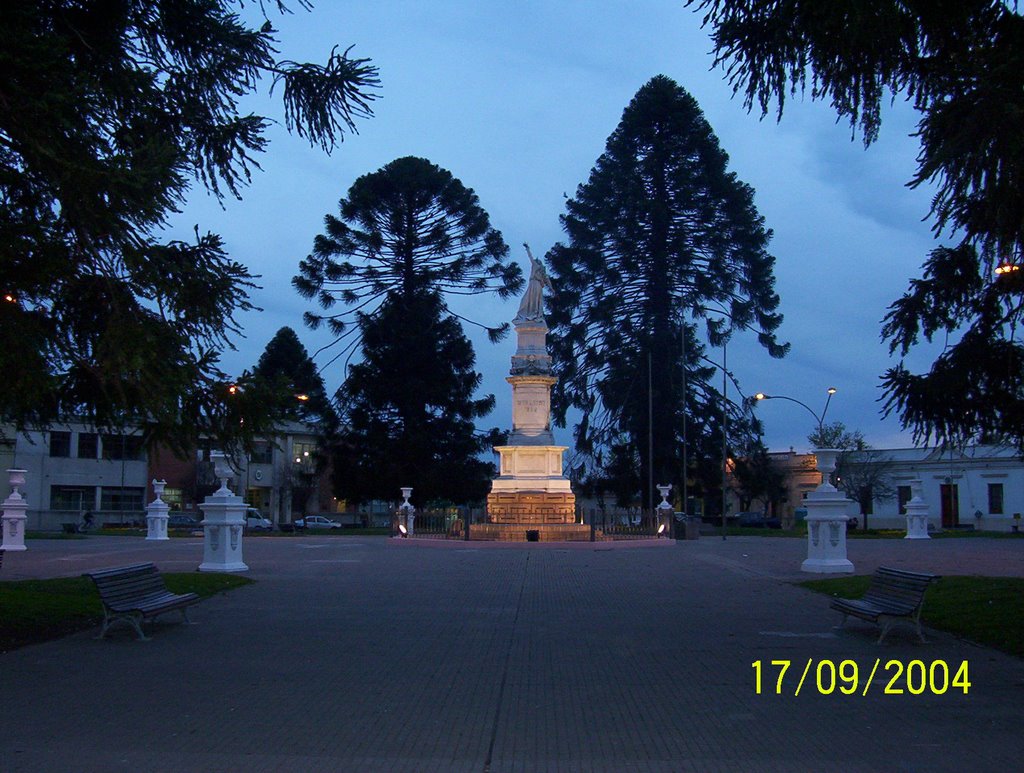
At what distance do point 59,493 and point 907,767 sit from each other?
64.6 metres

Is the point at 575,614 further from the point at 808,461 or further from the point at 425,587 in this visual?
the point at 808,461

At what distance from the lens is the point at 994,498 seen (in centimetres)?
6656

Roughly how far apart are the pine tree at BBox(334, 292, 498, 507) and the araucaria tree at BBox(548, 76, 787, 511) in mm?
5904

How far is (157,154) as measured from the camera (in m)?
11.0

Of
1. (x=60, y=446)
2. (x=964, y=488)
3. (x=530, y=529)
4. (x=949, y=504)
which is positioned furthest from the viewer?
(x=949, y=504)

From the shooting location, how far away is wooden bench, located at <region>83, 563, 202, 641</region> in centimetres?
1212

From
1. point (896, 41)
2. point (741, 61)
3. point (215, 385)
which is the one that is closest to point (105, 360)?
point (215, 385)

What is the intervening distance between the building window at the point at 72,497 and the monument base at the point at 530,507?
111 feet

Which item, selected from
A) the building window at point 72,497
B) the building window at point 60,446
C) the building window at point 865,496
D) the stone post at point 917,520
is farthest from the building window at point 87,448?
the building window at point 865,496

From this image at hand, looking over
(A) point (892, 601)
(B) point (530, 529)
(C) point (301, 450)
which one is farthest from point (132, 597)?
(C) point (301, 450)

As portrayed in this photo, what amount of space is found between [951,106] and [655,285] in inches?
1931

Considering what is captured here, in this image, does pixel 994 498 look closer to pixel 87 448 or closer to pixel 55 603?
pixel 87 448

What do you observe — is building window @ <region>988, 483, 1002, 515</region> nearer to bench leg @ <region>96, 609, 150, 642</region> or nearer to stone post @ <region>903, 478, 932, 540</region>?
stone post @ <region>903, 478, 932, 540</region>

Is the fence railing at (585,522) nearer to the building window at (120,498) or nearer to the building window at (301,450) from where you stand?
the building window at (120,498)
